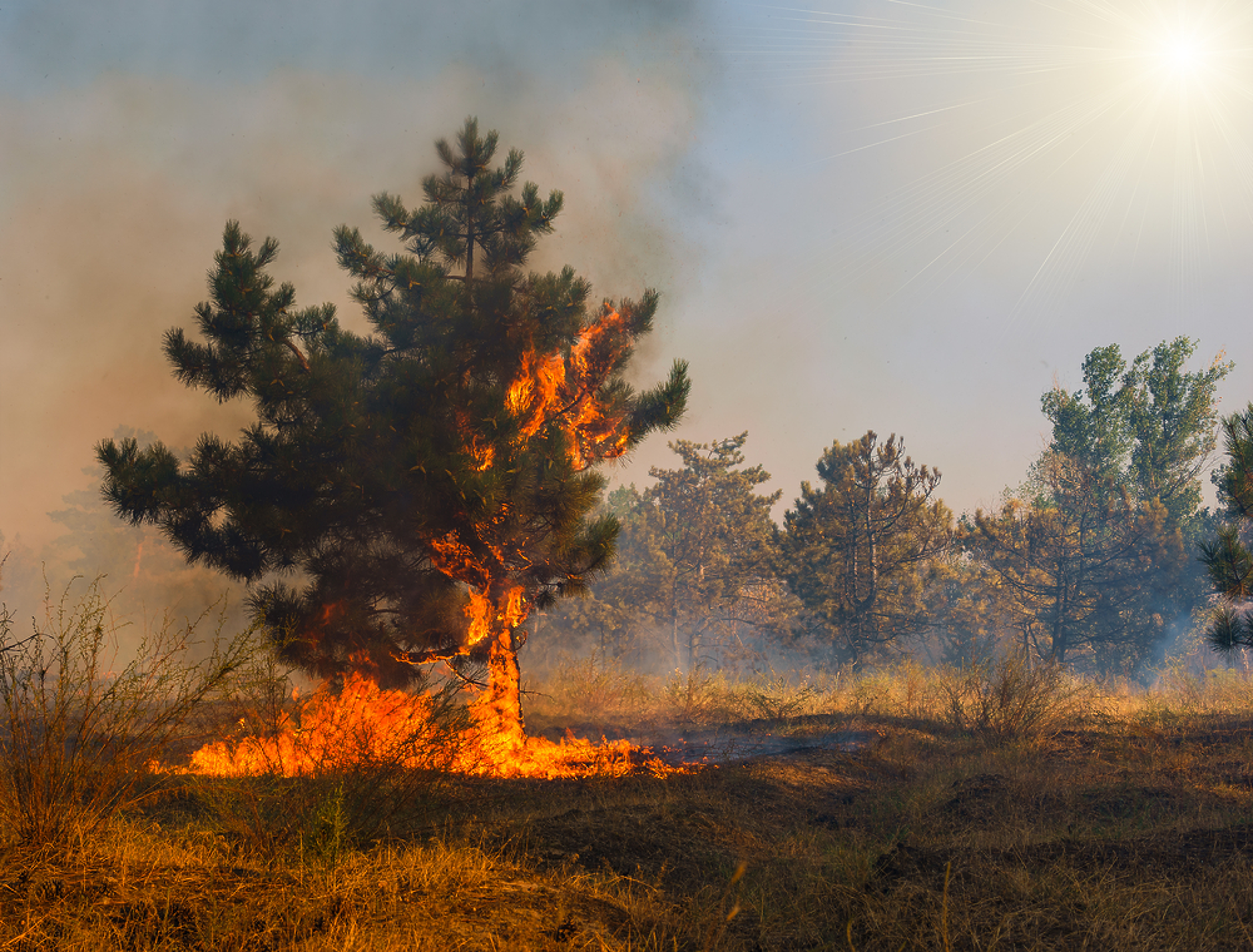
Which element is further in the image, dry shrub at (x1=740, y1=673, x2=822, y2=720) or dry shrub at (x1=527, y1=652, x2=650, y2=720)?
dry shrub at (x1=527, y1=652, x2=650, y2=720)

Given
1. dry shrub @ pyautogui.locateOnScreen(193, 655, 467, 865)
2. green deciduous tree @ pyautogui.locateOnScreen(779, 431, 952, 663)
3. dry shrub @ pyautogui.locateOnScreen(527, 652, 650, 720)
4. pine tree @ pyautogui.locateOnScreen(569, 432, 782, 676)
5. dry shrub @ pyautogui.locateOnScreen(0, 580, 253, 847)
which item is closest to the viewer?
dry shrub @ pyautogui.locateOnScreen(0, 580, 253, 847)

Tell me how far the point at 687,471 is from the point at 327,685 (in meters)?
31.9

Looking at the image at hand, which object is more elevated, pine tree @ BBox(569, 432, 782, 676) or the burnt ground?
pine tree @ BBox(569, 432, 782, 676)

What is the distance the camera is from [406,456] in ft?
33.6

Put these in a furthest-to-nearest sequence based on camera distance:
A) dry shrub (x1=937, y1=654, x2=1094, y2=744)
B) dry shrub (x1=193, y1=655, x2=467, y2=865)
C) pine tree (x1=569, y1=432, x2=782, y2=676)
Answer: pine tree (x1=569, y1=432, x2=782, y2=676)
dry shrub (x1=937, y1=654, x2=1094, y2=744)
dry shrub (x1=193, y1=655, x2=467, y2=865)

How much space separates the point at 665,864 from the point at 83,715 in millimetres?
3735

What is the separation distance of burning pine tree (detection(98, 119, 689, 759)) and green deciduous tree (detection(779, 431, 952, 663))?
51.6ft

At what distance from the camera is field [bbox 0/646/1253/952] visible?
11.5 feet

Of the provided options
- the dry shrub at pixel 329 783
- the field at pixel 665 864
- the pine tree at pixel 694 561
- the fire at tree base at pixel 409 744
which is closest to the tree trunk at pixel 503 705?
the fire at tree base at pixel 409 744

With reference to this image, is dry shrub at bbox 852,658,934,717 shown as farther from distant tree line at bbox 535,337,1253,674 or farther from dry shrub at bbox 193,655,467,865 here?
dry shrub at bbox 193,655,467,865

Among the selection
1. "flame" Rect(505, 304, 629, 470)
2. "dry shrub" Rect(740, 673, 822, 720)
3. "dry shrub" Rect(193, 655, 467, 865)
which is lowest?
"dry shrub" Rect(740, 673, 822, 720)

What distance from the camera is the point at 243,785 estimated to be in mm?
4703

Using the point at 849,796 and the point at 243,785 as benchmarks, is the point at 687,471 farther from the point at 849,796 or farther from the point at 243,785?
the point at 243,785

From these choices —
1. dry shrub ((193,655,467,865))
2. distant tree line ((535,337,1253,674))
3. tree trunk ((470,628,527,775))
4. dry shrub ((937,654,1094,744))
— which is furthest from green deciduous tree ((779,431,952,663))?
dry shrub ((193,655,467,865))
